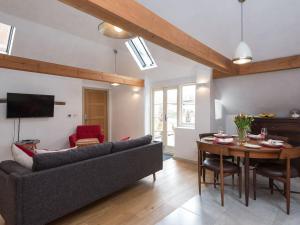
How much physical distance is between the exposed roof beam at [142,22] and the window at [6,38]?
405 cm

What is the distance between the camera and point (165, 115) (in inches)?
234

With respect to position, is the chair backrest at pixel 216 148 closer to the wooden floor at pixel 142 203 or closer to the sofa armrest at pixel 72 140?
the wooden floor at pixel 142 203

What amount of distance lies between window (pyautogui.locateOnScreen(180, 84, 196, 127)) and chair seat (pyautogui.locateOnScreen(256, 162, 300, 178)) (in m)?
2.64

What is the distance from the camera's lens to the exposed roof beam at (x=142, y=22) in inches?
65.8

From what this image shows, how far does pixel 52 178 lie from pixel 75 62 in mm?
4512

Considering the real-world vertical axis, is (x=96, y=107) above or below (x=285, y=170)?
above

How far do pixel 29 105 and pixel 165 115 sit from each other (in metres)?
3.78

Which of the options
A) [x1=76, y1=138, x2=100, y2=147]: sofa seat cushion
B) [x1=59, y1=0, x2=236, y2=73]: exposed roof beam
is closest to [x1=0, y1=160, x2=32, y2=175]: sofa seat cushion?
[x1=59, y1=0, x2=236, y2=73]: exposed roof beam

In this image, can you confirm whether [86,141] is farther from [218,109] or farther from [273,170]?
[273,170]

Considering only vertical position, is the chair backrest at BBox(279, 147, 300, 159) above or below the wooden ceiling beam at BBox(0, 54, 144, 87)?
below

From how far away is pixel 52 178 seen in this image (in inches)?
83.7

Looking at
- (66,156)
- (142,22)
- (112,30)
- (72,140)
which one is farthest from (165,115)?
(142,22)

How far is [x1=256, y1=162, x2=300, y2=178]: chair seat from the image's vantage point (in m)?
2.55

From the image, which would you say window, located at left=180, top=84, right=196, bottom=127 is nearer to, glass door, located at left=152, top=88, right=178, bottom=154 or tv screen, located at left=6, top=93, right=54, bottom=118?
glass door, located at left=152, top=88, right=178, bottom=154
